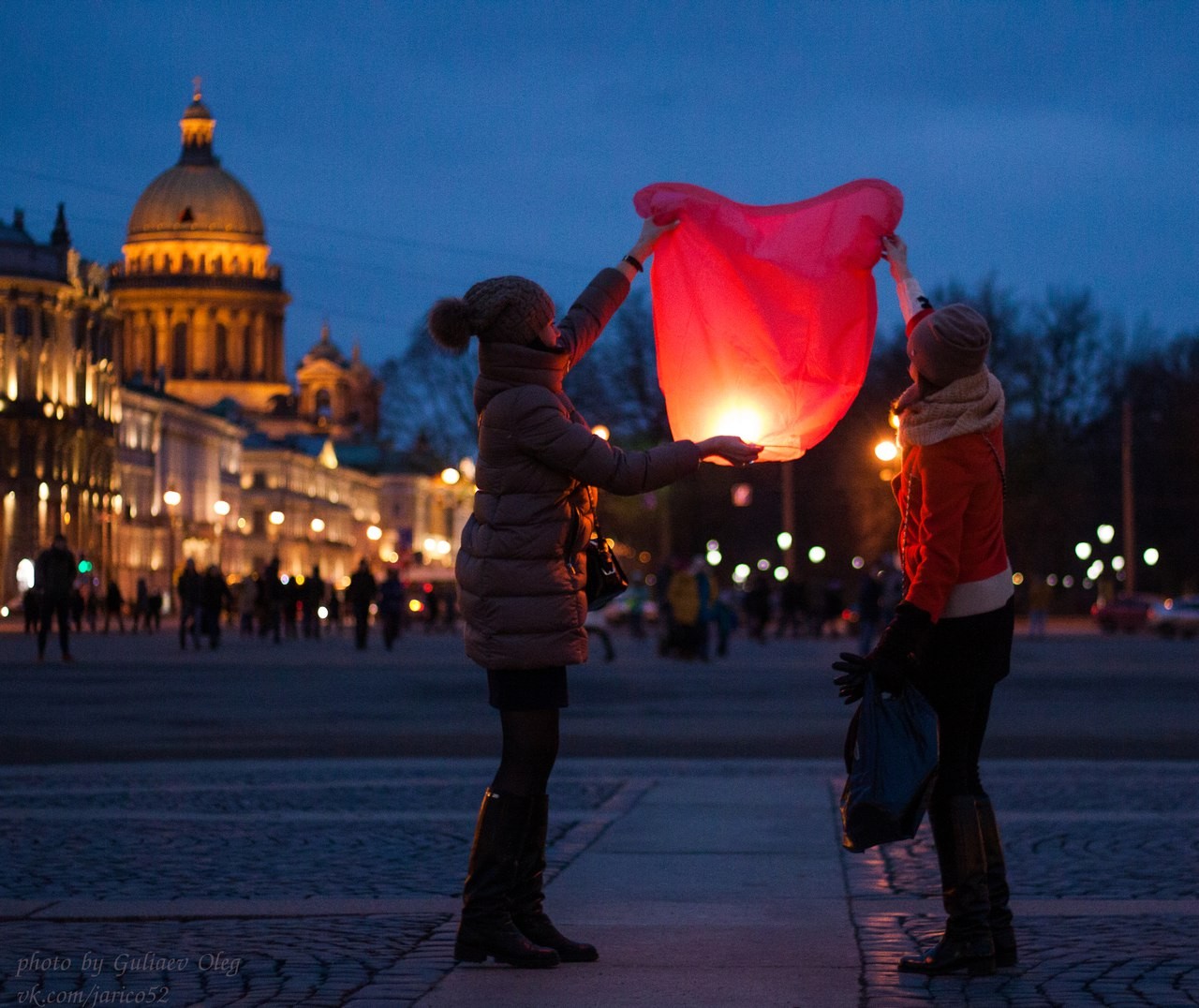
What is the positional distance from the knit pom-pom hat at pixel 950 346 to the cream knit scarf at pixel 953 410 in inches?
1.6

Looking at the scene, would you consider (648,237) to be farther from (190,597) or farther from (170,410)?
(170,410)

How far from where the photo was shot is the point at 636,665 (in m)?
36.2

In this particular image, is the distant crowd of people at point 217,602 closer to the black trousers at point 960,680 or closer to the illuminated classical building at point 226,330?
Result: the black trousers at point 960,680

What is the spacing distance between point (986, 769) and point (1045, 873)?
→ 515 centimetres

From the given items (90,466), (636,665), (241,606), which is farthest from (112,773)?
(90,466)

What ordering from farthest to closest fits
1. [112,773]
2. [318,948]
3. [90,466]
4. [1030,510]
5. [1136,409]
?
[90,466] → [1136,409] → [1030,510] → [112,773] → [318,948]

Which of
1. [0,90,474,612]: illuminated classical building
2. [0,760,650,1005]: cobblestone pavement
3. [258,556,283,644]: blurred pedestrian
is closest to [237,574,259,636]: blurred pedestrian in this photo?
[258,556,283,644]: blurred pedestrian

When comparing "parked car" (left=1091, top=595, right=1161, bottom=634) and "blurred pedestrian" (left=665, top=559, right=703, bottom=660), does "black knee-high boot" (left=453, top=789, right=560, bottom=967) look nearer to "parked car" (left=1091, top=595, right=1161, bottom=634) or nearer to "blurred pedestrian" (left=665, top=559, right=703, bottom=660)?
"blurred pedestrian" (left=665, top=559, right=703, bottom=660)

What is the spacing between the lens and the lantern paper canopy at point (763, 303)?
8.16m

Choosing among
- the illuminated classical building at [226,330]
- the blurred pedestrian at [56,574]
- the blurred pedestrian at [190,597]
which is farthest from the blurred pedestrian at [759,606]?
the illuminated classical building at [226,330]

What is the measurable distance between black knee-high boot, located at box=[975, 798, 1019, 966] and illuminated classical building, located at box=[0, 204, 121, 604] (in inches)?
3721

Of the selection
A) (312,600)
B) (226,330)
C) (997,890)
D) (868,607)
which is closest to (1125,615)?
(312,600)

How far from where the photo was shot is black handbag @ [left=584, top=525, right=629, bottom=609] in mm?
7453

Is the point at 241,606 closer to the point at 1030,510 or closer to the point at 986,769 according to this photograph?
the point at 1030,510
